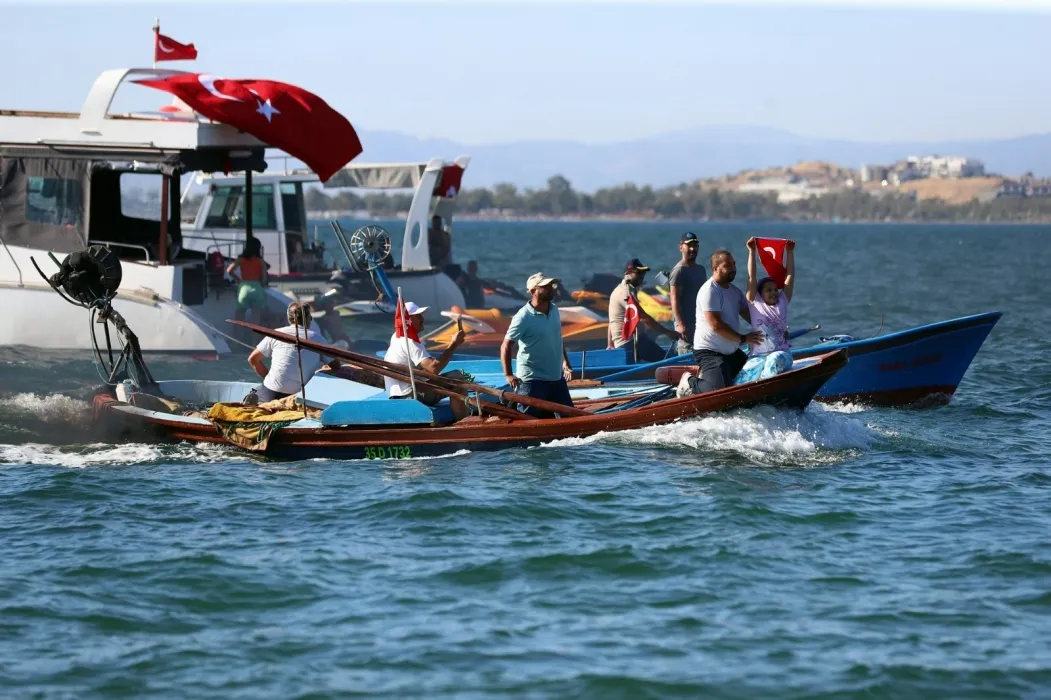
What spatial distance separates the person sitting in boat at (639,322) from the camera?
54.5 ft

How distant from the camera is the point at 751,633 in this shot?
8.96 meters

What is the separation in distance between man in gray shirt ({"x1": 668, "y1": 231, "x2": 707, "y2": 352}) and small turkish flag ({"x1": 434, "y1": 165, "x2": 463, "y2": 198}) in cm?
1338

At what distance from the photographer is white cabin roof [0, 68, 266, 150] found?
20469 mm

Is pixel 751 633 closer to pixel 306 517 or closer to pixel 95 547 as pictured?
pixel 306 517

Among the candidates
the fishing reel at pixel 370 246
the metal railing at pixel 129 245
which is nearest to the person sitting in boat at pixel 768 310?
the metal railing at pixel 129 245

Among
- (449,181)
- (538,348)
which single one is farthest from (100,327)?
(538,348)

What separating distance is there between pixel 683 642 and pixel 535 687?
45.1 inches

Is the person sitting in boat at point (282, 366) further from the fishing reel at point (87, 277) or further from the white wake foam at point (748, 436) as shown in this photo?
the white wake foam at point (748, 436)

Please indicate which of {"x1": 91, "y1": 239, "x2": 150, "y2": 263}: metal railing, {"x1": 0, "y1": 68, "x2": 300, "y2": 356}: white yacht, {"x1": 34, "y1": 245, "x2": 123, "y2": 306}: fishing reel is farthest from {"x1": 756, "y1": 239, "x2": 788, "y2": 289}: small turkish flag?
{"x1": 91, "y1": 239, "x2": 150, "y2": 263}: metal railing

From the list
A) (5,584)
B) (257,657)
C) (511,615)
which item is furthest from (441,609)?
(5,584)

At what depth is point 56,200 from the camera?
21156 millimetres

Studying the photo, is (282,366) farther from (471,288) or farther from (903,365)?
(471,288)

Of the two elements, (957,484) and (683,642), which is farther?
(957,484)

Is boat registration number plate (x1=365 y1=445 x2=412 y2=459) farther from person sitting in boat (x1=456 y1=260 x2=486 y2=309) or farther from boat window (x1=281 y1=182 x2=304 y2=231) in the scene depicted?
person sitting in boat (x1=456 y1=260 x2=486 y2=309)
